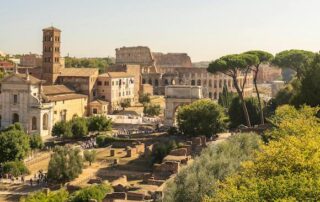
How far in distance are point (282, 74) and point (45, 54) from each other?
327ft

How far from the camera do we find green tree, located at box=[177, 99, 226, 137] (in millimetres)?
39281

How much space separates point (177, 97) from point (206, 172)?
3071cm

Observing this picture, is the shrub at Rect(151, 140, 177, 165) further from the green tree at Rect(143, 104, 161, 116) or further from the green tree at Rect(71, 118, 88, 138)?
the green tree at Rect(143, 104, 161, 116)

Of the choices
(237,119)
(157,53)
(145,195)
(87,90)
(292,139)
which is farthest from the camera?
(157,53)

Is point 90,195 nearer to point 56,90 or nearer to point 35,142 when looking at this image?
point 35,142

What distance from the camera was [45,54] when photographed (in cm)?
5872

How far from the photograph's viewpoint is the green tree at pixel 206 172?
18.0 metres

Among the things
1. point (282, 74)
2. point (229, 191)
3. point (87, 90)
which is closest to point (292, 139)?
point (229, 191)

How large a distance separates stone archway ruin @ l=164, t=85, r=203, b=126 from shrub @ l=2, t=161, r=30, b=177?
19.5m

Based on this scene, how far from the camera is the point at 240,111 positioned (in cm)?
4569

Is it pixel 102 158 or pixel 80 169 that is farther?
pixel 102 158

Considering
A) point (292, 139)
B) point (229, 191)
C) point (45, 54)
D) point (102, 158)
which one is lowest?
point (102, 158)

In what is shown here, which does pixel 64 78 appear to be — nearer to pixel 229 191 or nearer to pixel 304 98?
pixel 304 98

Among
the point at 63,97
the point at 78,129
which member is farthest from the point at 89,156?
the point at 63,97
